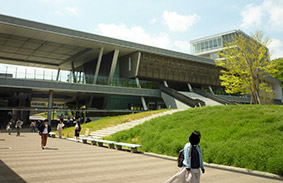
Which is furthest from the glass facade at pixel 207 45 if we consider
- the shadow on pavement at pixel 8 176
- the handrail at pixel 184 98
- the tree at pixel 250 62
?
the shadow on pavement at pixel 8 176

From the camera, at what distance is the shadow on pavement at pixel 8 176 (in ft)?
20.7

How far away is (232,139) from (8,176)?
9.79m

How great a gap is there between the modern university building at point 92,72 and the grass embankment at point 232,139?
66.4 ft

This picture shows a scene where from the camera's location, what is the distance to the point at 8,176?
22.1 ft

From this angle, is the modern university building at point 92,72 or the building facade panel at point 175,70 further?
the building facade panel at point 175,70

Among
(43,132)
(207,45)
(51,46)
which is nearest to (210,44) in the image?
(207,45)

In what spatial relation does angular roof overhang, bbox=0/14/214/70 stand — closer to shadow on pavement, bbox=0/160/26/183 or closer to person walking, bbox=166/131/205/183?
shadow on pavement, bbox=0/160/26/183

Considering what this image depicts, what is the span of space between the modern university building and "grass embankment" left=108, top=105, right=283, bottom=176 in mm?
20248

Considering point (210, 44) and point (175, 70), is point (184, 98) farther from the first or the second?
point (210, 44)

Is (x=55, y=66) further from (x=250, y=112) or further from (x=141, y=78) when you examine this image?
(x=250, y=112)

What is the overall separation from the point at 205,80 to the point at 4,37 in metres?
43.8

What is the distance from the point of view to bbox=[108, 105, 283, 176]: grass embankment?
8.44 meters

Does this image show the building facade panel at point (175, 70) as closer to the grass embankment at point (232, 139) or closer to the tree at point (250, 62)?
the tree at point (250, 62)

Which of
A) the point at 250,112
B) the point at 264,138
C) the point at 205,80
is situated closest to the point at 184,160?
the point at 264,138
